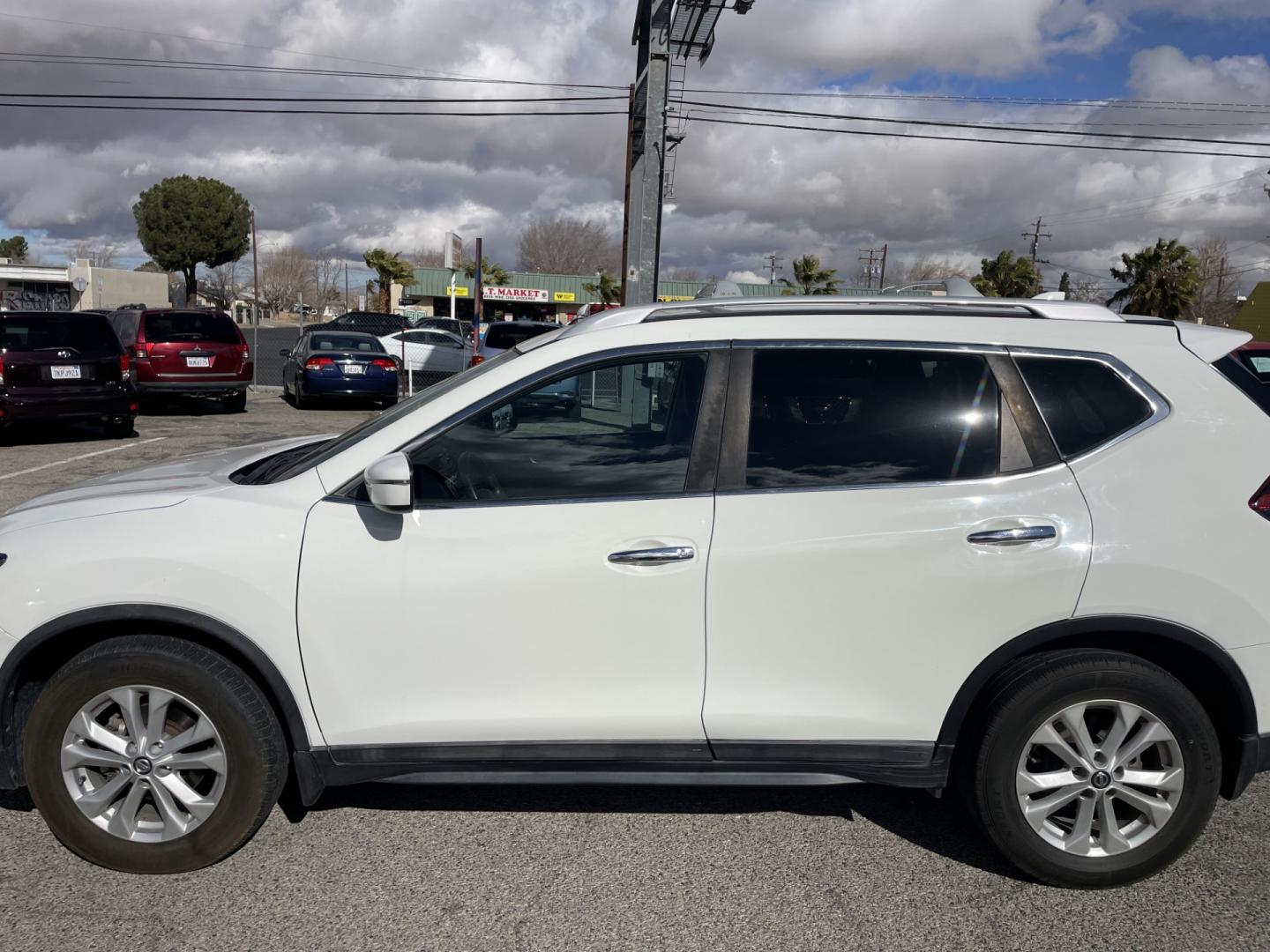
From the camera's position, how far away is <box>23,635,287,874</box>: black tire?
9.82 feet

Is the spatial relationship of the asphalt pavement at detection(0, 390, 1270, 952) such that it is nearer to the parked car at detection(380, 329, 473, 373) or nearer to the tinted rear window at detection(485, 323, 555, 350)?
the tinted rear window at detection(485, 323, 555, 350)

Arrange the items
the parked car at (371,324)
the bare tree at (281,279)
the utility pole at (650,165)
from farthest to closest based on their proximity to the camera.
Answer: the bare tree at (281,279)
the parked car at (371,324)
the utility pole at (650,165)

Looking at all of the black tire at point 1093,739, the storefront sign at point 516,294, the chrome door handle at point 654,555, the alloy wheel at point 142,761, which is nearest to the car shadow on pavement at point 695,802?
the black tire at point 1093,739

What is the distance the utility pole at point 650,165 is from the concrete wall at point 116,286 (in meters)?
51.3

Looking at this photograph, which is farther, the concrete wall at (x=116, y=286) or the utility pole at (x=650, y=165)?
the concrete wall at (x=116, y=286)

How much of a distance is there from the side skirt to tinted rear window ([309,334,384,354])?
16067mm

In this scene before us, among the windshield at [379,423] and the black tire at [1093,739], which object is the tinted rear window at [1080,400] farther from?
the windshield at [379,423]

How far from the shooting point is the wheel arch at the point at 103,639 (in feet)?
9.75

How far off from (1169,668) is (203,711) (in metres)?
2.98

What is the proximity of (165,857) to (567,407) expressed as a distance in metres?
1.88

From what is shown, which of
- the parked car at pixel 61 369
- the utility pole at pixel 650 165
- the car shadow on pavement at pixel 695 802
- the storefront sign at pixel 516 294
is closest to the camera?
the car shadow on pavement at pixel 695 802

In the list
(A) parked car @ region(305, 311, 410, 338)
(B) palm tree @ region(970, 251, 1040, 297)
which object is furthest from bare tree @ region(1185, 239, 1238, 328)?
(A) parked car @ region(305, 311, 410, 338)

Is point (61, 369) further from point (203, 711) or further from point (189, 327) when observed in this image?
point (203, 711)

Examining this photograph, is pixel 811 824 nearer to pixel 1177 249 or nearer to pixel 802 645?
pixel 802 645
